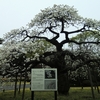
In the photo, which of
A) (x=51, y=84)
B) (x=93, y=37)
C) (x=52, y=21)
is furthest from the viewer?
(x=93, y=37)

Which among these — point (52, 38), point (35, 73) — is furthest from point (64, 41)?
point (35, 73)

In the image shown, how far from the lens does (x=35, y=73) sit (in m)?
12.1

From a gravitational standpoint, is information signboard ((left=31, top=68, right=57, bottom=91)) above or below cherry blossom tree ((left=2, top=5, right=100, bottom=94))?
below

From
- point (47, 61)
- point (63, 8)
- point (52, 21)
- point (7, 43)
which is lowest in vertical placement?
point (47, 61)

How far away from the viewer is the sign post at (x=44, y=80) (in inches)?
464

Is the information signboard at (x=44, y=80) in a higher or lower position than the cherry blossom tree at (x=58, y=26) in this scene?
lower

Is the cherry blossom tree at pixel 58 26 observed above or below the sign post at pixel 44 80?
above

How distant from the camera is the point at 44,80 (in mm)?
11891

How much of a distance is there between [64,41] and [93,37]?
1001 centimetres

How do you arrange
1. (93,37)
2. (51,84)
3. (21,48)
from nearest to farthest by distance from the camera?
(51,84), (21,48), (93,37)

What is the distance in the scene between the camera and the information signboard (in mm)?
11789

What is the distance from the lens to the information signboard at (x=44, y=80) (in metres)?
11.8

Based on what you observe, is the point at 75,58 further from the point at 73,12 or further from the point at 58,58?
the point at 73,12

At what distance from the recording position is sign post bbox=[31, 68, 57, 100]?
1179cm
